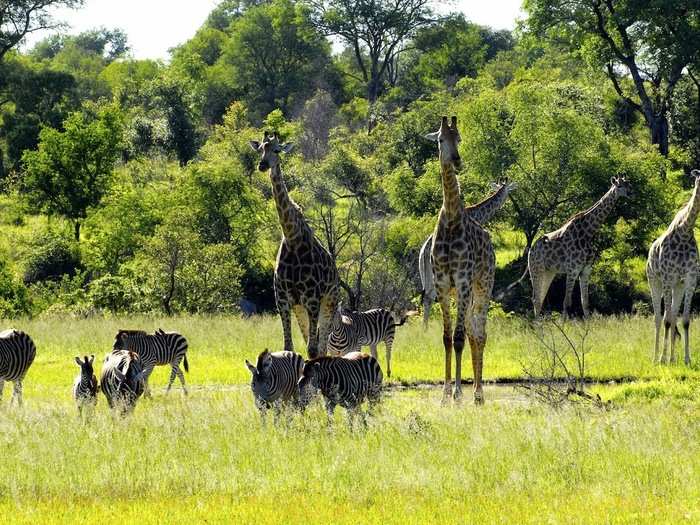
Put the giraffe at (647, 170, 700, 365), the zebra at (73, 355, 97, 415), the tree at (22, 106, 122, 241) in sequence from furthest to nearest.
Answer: the tree at (22, 106, 122, 241) → the giraffe at (647, 170, 700, 365) → the zebra at (73, 355, 97, 415)

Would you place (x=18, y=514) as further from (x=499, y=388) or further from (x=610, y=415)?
(x=499, y=388)

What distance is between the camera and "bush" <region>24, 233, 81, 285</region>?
139 ft

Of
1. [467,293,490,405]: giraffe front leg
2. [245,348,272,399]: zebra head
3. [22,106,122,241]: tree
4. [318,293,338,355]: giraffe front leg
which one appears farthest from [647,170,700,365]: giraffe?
[22,106,122,241]: tree

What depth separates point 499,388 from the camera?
18.0 metres

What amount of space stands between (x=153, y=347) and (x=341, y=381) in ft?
17.2

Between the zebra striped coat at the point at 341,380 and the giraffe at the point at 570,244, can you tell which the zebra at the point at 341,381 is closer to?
the zebra striped coat at the point at 341,380

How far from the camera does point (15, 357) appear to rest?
16500 mm

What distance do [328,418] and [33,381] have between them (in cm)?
831

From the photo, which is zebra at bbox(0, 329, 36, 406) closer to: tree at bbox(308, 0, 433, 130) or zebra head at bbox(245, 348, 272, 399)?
zebra head at bbox(245, 348, 272, 399)

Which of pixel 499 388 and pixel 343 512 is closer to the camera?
pixel 343 512

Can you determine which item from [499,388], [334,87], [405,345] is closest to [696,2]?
[405,345]

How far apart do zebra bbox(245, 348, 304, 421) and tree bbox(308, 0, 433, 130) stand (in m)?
62.9

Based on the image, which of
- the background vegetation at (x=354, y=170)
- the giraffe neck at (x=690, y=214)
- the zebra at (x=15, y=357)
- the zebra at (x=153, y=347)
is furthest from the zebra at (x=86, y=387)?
the background vegetation at (x=354, y=170)

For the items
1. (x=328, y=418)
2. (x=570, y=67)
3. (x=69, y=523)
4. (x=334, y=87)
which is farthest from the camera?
(x=334, y=87)
